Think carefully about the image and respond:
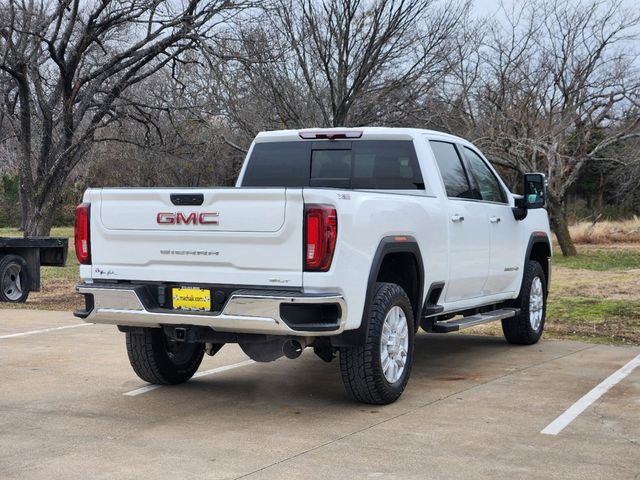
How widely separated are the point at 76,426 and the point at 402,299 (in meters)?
2.47

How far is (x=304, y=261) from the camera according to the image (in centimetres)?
623

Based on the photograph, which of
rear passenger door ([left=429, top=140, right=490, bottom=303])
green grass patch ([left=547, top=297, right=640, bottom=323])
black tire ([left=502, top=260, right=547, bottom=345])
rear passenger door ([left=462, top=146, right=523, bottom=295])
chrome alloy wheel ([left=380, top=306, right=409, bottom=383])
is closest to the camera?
chrome alloy wheel ([left=380, top=306, right=409, bottom=383])

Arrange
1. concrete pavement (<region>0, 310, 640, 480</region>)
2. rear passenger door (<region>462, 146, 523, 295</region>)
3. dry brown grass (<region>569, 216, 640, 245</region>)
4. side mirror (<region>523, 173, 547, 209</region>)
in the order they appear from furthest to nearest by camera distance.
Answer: dry brown grass (<region>569, 216, 640, 245</region>)
side mirror (<region>523, 173, 547, 209</region>)
rear passenger door (<region>462, 146, 523, 295</region>)
concrete pavement (<region>0, 310, 640, 480</region>)

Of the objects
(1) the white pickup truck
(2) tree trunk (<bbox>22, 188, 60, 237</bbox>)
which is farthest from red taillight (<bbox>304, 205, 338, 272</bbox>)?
(2) tree trunk (<bbox>22, 188, 60, 237</bbox>)

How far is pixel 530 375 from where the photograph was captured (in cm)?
830

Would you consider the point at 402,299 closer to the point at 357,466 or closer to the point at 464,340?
the point at 357,466

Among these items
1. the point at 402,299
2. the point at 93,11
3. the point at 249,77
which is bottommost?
the point at 402,299

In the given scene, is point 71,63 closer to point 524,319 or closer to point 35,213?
point 35,213

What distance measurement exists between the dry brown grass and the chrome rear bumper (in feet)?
92.6

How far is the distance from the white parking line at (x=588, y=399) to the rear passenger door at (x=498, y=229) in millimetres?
1376

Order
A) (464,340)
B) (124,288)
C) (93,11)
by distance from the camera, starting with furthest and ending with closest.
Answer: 1. (93,11)
2. (464,340)
3. (124,288)

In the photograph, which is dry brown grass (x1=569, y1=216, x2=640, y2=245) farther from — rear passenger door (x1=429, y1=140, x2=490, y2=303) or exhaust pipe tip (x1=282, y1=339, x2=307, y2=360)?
exhaust pipe tip (x1=282, y1=339, x2=307, y2=360)

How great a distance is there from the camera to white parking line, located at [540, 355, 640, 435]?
6.26m

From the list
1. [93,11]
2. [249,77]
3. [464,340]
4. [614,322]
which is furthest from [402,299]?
[93,11]
